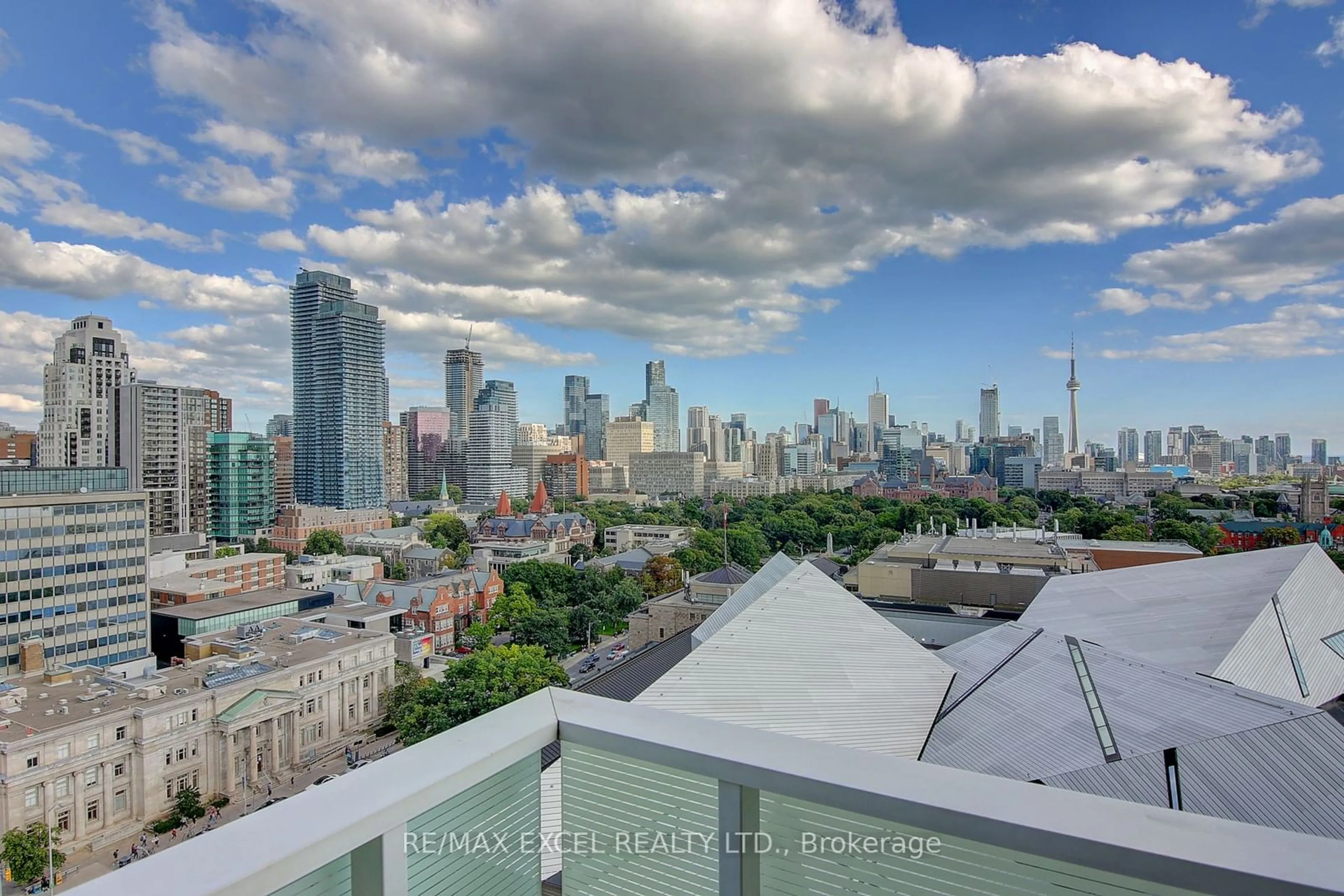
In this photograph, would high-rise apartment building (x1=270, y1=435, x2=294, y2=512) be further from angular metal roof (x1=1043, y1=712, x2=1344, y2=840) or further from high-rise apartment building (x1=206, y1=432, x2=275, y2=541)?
angular metal roof (x1=1043, y1=712, x2=1344, y2=840)

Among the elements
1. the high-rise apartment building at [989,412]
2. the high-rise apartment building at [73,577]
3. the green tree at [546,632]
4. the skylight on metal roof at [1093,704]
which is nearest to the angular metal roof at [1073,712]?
the skylight on metal roof at [1093,704]

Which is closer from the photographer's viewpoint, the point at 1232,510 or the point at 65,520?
the point at 65,520

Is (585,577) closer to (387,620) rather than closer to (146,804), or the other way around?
(387,620)

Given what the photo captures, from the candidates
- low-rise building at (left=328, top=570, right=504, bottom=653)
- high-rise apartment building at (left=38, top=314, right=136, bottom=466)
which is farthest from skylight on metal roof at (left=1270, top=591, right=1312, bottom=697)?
→ high-rise apartment building at (left=38, top=314, right=136, bottom=466)

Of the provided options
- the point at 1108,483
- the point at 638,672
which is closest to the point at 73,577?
the point at 638,672

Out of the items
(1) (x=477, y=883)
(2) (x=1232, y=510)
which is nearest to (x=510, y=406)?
(2) (x=1232, y=510)

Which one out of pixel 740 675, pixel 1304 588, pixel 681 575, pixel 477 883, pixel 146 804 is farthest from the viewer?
pixel 681 575

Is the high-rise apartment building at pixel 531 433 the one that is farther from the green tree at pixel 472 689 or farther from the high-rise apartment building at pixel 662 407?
the green tree at pixel 472 689
